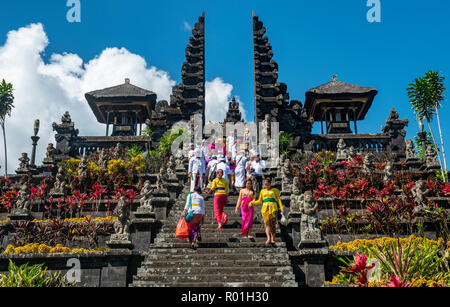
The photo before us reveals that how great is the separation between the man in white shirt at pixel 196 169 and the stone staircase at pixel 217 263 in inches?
107

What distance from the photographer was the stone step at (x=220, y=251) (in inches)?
317

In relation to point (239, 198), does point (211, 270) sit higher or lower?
lower

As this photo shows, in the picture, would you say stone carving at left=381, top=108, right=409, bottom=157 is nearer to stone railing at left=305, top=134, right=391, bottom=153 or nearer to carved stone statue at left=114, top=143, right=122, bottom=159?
stone railing at left=305, top=134, right=391, bottom=153

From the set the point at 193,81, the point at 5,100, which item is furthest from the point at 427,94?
the point at 5,100

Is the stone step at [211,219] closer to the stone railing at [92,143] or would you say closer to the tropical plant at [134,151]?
the tropical plant at [134,151]

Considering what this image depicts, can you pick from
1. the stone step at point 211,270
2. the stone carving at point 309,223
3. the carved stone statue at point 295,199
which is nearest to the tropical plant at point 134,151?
the carved stone statue at point 295,199

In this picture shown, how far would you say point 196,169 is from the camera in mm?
11703

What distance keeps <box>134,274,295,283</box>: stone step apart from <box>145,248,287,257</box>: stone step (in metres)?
0.72

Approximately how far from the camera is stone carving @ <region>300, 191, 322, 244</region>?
309 inches

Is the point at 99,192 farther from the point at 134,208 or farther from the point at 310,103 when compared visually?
the point at 310,103

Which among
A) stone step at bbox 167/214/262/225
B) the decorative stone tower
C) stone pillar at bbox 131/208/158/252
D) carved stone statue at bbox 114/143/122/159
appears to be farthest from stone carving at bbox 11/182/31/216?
the decorative stone tower

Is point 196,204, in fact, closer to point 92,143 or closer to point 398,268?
point 398,268

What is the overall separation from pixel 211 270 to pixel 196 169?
4.61m
